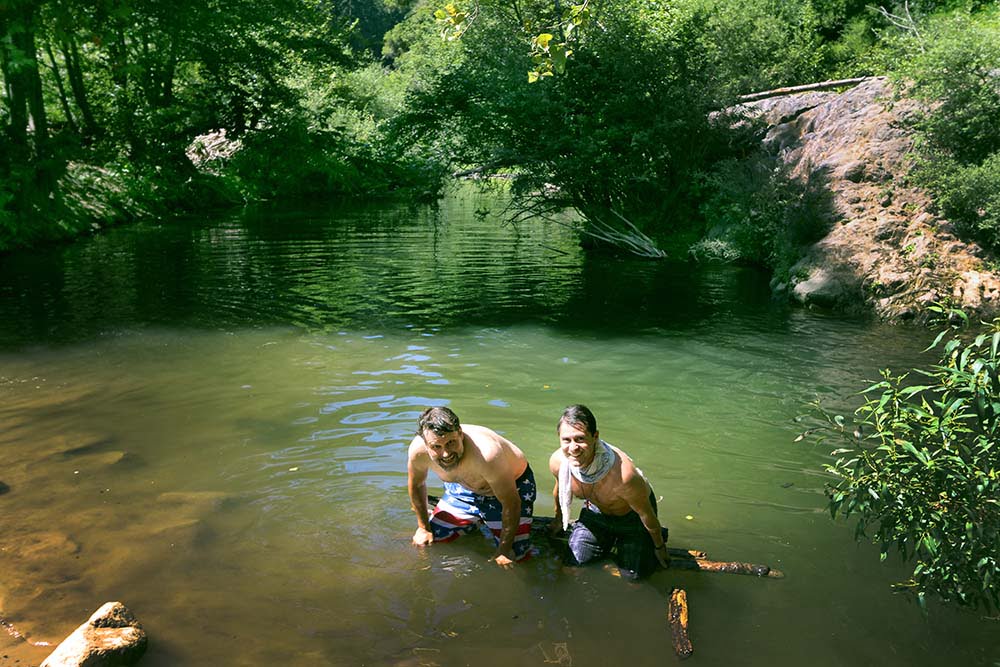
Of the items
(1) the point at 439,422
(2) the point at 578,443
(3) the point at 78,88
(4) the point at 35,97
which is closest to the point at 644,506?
(2) the point at 578,443

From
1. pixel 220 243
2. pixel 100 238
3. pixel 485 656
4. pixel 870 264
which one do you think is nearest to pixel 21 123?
pixel 100 238

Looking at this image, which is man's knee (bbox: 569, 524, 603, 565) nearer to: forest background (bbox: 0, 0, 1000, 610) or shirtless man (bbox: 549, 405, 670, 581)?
shirtless man (bbox: 549, 405, 670, 581)

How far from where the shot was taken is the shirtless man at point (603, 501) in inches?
194

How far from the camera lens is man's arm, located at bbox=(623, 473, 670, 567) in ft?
16.4

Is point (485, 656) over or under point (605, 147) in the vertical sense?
under

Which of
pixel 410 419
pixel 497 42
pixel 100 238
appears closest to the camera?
pixel 410 419

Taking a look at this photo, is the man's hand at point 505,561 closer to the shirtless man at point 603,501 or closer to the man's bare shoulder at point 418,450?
the shirtless man at point 603,501

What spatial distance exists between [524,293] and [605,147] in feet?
18.4

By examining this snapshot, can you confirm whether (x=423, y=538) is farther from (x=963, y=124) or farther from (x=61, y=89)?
(x=61, y=89)

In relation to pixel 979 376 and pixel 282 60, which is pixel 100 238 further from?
pixel 979 376

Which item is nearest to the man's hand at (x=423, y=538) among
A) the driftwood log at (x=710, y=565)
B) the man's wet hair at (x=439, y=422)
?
the man's wet hair at (x=439, y=422)

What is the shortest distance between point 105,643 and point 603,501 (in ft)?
9.61

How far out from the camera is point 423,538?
568cm

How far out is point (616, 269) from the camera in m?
18.3
